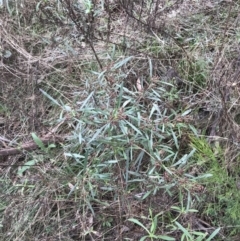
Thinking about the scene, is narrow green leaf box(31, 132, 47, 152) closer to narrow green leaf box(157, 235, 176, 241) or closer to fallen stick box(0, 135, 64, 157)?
fallen stick box(0, 135, 64, 157)

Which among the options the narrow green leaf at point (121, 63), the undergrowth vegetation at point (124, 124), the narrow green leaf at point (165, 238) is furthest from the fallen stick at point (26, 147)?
the narrow green leaf at point (165, 238)

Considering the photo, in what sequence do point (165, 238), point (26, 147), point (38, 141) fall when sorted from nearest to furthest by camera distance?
point (165, 238) → point (38, 141) → point (26, 147)

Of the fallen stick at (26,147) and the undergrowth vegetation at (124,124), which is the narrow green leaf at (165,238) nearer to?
the undergrowth vegetation at (124,124)

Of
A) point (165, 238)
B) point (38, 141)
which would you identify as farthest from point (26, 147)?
point (165, 238)

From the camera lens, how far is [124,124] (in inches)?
70.1

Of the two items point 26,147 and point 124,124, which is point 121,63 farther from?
point 26,147

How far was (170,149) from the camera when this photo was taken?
1881 mm

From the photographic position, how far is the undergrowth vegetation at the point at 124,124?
179cm

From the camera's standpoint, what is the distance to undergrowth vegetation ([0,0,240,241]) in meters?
1.79

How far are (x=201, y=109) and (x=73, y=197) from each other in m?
0.71

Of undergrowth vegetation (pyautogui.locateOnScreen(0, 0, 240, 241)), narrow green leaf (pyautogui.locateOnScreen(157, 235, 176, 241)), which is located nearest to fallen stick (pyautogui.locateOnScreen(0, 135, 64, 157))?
undergrowth vegetation (pyautogui.locateOnScreen(0, 0, 240, 241))

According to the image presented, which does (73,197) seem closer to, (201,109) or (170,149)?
(170,149)

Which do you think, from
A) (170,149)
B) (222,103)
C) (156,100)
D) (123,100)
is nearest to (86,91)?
(123,100)

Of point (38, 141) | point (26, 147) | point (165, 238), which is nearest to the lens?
point (165, 238)
